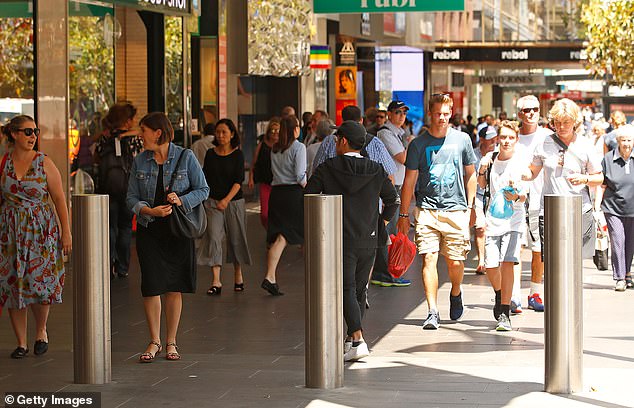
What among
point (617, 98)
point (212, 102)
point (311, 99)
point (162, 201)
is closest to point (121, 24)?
point (212, 102)

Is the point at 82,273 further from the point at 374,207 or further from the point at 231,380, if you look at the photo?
the point at 374,207

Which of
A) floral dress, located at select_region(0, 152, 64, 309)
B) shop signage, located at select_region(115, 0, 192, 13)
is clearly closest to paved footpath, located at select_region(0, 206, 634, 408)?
floral dress, located at select_region(0, 152, 64, 309)

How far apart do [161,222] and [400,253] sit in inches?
86.2

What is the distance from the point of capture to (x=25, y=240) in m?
9.86

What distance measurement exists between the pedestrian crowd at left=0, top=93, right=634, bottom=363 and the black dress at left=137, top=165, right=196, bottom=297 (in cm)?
1

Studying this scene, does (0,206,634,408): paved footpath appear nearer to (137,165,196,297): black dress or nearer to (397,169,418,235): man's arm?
(137,165,196,297): black dress

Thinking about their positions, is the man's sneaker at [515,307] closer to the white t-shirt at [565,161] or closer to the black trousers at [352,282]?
the white t-shirt at [565,161]

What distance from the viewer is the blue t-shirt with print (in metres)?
10.7

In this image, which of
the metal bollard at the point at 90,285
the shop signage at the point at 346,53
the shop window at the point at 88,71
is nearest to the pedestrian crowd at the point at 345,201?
the metal bollard at the point at 90,285

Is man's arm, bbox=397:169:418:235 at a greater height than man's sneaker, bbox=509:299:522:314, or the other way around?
man's arm, bbox=397:169:418:235

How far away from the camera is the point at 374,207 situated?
370 inches

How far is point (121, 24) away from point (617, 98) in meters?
17.9

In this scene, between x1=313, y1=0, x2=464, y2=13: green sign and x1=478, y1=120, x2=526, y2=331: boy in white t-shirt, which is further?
x1=313, y1=0, x2=464, y2=13: green sign

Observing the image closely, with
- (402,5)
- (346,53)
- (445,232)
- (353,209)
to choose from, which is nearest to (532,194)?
(445,232)
